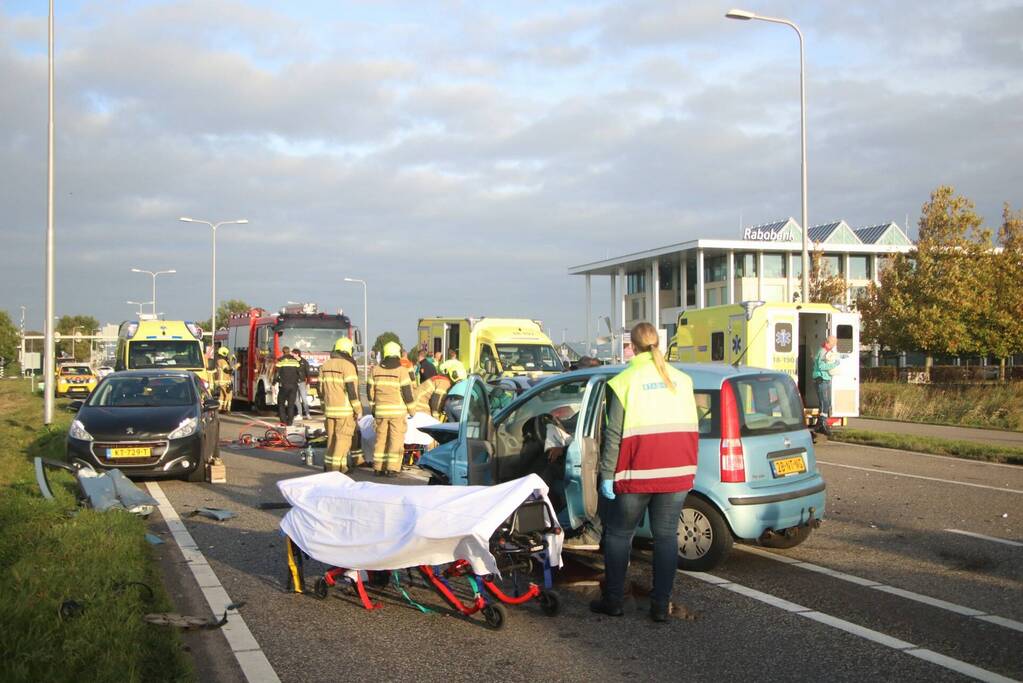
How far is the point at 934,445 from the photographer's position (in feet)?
54.8

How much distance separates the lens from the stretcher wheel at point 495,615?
6.00m

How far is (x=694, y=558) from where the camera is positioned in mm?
7645

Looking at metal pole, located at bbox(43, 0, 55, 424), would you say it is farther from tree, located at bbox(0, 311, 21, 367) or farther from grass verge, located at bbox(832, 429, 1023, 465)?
tree, located at bbox(0, 311, 21, 367)

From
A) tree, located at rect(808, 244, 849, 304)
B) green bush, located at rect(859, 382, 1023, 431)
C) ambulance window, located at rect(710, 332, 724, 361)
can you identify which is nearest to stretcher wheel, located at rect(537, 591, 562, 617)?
ambulance window, located at rect(710, 332, 724, 361)

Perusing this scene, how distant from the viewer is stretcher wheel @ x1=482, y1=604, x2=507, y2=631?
600 cm

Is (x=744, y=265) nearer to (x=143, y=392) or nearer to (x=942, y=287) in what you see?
(x=942, y=287)

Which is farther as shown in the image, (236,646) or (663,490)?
(663,490)

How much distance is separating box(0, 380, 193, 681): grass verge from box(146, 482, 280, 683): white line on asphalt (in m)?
0.31

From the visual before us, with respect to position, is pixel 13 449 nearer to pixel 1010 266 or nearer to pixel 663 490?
pixel 663 490

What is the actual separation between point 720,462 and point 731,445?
6.1 inches

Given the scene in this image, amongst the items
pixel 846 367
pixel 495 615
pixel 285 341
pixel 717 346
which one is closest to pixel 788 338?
pixel 846 367

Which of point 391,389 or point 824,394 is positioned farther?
point 824,394

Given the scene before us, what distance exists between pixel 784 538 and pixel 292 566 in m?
4.11

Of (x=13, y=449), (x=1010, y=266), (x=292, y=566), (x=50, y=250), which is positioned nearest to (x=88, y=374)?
(x=50, y=250)
